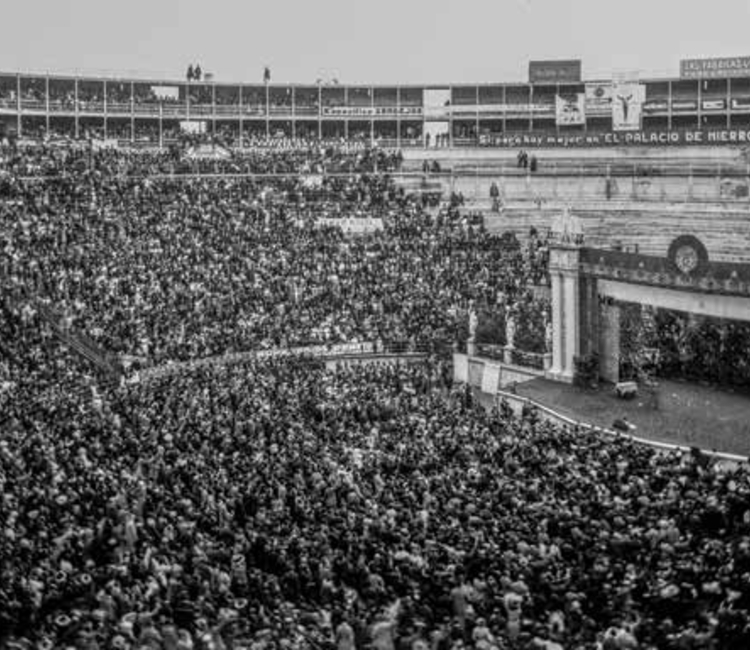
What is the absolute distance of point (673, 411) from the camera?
35375mm

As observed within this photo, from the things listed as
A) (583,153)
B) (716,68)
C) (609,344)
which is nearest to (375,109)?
(583,153)

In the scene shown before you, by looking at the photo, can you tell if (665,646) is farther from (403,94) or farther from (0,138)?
(403,94)

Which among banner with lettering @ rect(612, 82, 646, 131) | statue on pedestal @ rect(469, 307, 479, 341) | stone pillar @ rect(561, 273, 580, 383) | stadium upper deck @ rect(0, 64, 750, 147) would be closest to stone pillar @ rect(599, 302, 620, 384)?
stone pillar @ rect(561, 273, 580, 383)

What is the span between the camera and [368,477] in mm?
27094

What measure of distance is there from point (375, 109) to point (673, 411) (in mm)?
46971

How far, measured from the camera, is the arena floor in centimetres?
3166

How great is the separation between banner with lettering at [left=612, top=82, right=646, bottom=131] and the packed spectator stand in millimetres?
22965

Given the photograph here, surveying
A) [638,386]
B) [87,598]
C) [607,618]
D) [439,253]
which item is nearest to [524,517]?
[607,618]

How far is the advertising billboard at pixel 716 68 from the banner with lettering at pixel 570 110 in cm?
605

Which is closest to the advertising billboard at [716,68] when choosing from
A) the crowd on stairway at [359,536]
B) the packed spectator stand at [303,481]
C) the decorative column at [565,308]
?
the packed spectator stand at [303,481]

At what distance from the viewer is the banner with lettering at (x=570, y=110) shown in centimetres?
7606

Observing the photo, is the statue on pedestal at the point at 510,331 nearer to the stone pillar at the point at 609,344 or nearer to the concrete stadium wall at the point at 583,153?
the stone pillar at the point at 609,344

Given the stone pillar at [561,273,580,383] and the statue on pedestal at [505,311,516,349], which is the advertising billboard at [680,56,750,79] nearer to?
the statue on pedestal at [505,311,516,349]

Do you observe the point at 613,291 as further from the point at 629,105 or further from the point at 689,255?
the point at 629,105
